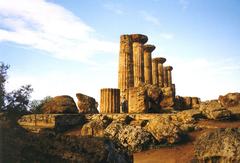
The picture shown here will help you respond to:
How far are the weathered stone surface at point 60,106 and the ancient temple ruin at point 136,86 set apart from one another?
3.85 metres

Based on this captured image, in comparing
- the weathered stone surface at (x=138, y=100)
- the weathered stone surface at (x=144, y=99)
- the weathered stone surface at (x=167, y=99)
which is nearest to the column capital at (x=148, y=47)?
the weathered stone surface at (x=167, y=99)

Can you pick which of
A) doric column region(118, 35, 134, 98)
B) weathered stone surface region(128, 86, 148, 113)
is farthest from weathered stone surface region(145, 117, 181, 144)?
doric column region(118, 35, 134, 98)

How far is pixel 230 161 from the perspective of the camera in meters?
8.09

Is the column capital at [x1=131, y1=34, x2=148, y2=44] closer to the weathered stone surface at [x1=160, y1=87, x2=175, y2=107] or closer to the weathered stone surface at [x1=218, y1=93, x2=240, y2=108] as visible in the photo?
the weathered stone surface at [x1=160, y1=87, x2=175, y2=107]

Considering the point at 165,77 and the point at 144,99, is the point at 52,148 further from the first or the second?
the point at 165,77

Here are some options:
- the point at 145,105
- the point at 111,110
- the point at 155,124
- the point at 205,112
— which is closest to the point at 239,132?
the point at 155,124

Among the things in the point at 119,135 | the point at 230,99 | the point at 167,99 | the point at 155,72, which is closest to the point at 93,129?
the point at 119,135

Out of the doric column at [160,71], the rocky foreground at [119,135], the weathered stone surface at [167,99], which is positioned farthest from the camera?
the doric column at [160,71]

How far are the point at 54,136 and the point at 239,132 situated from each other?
20.0 ft

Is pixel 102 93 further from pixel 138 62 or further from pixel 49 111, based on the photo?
pixel 138 62

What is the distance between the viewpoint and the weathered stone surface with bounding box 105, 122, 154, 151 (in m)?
14.2

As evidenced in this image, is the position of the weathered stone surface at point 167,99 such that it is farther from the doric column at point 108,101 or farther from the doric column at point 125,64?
the doric column at point 125,64

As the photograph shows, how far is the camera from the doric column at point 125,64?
2817 cm

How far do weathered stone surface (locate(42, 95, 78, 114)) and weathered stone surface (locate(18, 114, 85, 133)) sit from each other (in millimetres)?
665
